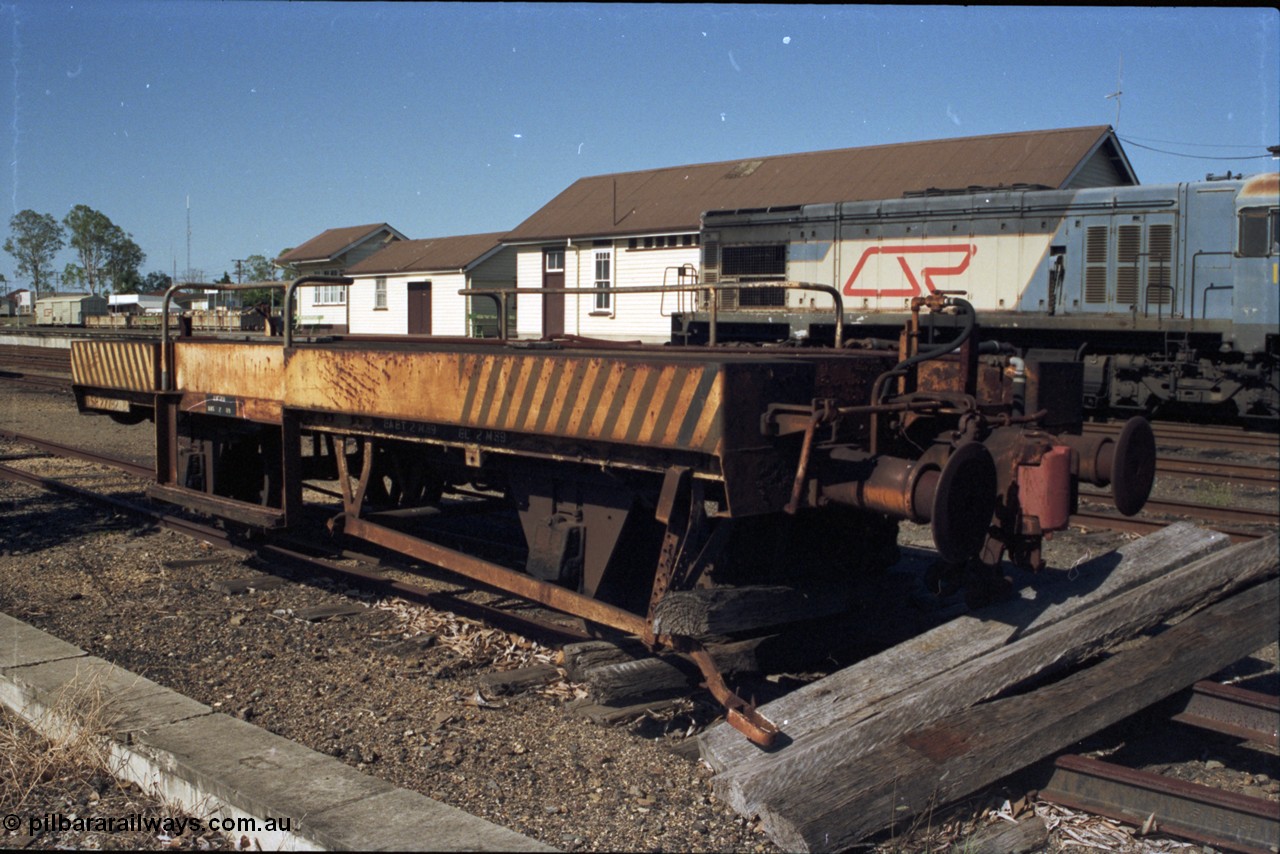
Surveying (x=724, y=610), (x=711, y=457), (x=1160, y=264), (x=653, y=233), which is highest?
(x=653, y=233)

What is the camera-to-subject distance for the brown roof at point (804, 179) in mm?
23469

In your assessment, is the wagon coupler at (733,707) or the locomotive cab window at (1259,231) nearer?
the wagon coupler at (733,707)

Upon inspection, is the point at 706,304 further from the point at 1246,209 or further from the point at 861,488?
the point at 861,488

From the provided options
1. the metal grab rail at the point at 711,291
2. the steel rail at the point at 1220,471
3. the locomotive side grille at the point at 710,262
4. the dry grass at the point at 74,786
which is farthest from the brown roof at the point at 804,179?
the dry grass at the point at 74,786

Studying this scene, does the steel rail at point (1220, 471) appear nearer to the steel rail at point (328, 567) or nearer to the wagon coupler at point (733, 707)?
the steel rail at point (328, 567)

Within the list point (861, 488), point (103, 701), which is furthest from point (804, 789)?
point (103, 701)

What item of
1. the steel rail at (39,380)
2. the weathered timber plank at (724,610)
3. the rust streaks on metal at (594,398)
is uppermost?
the rust streaks on metal at (594,398)

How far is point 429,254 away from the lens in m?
39.0

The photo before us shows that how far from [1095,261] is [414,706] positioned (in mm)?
15296

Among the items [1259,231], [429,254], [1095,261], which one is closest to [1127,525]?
[1259,231]

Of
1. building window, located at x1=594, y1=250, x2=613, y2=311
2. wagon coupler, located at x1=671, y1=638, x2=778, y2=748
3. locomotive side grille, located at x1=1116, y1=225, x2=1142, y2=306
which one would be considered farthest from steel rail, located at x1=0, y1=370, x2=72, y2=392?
wagon coupler, located at x1=671, y1=638, x2=778, y2=748

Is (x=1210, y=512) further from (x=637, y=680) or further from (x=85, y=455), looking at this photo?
(x=85, y=455)

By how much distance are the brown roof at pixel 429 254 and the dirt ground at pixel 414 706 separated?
28448 millimetres

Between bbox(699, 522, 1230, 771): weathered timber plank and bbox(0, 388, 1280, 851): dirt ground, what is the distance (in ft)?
1.23
